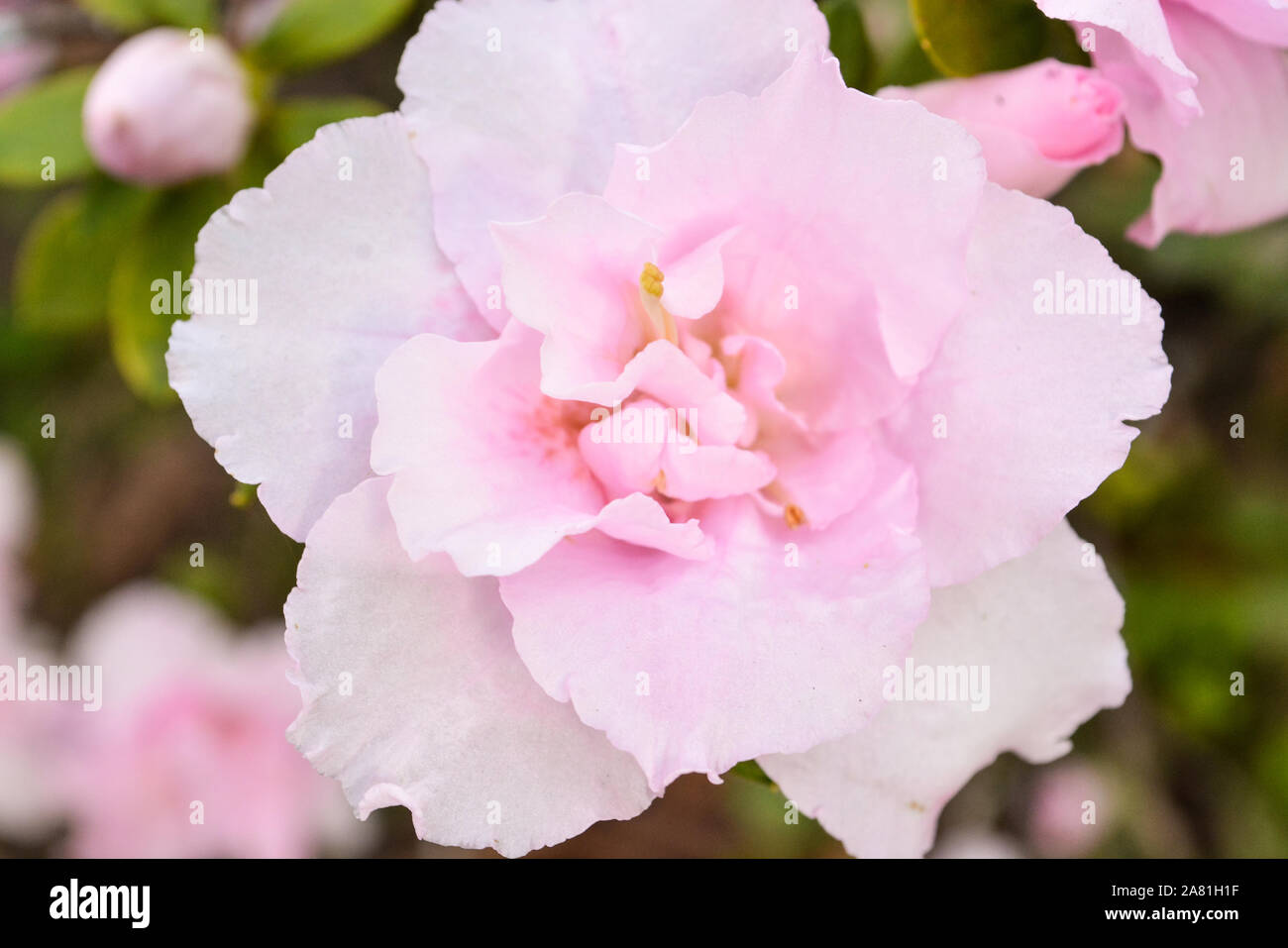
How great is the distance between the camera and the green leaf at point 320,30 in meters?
1.35

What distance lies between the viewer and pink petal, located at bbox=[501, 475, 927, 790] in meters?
0.80

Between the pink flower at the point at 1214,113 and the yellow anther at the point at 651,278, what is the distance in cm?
36

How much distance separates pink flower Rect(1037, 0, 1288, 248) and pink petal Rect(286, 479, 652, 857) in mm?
607

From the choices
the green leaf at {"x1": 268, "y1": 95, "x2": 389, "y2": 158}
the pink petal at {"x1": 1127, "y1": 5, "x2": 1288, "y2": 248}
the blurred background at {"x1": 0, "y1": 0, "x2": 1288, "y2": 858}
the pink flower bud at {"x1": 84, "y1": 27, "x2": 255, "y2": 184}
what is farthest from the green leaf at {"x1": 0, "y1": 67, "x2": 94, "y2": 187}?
the pink petal at {"x1": 1127, "y1": 5, "x2": 1288, "y2": 248}

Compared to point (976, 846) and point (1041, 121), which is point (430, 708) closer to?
point (1041, 121)

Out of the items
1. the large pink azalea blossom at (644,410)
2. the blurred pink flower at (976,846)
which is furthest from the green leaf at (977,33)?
the blurred pink flower at (976,846)

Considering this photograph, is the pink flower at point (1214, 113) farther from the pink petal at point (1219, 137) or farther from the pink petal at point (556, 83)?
the pink petal at point (556, 83)

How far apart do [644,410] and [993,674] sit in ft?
1.18

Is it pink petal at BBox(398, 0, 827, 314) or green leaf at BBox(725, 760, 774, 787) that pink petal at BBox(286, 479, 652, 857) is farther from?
pink petal at BBox(398, 0, 827, 314)

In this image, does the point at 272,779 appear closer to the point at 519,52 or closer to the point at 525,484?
the point at 525,484

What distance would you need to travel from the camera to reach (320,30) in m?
1.36

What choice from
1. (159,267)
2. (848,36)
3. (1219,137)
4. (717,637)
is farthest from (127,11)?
(1219,137)
